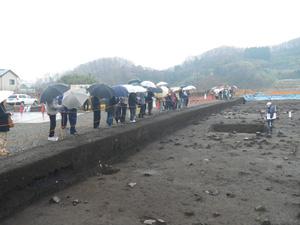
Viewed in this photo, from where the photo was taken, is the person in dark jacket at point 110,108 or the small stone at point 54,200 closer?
the small stone at point 54,200

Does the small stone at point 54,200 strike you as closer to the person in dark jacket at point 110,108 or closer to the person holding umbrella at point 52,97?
the person holding umbrella at point 52,97

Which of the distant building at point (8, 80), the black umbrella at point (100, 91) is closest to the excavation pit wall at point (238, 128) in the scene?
the black umbrella at point (100, 91)

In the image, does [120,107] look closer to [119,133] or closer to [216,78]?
[119,133]

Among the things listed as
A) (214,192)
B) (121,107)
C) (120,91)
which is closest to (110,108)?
(120,91)

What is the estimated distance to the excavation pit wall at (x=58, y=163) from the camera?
4.68m

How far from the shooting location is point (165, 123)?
40.7 feet

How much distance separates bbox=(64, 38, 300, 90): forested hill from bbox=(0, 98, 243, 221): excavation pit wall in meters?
55.2

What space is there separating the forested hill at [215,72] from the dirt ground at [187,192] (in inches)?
2170

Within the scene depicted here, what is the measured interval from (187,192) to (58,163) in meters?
2.80

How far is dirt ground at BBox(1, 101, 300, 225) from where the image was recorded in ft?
14.6

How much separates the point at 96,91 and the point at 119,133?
1870 millimetres

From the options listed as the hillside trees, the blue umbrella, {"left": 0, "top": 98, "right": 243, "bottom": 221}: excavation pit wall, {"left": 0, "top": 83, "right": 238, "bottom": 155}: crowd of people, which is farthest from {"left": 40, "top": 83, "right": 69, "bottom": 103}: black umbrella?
the hillside trees

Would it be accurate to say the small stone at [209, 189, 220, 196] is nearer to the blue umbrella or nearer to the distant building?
the blue umbrella

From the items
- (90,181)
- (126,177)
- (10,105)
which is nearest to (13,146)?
(90,181)
